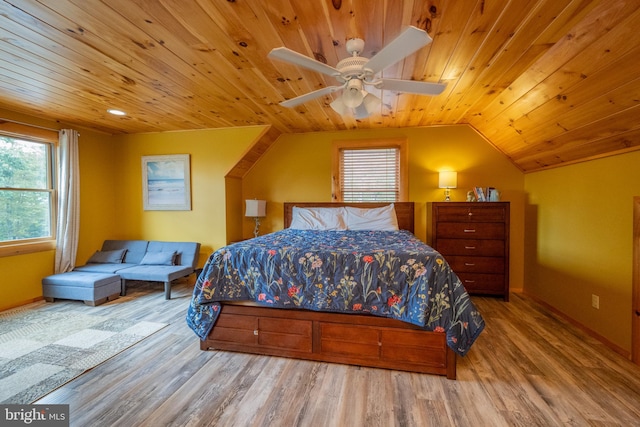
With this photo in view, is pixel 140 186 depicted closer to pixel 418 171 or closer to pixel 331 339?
pixel 331 339

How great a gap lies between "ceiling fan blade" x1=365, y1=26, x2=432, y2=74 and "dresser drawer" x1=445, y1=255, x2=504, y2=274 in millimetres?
2821

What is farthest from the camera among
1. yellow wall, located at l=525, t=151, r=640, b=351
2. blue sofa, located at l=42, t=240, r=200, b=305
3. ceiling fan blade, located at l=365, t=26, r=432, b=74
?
blue sofa, located at l=42, t=240, r=200, b=305

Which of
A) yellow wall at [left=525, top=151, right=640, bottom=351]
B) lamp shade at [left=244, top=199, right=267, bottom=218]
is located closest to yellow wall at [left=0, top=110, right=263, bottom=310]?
lamp shade at [left=244, top=199, right=267, bottom=218]

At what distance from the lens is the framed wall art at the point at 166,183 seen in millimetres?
4406

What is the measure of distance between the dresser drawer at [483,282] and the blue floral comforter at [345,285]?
1.83m

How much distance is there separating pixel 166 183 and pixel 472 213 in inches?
175

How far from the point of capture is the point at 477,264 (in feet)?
12.1

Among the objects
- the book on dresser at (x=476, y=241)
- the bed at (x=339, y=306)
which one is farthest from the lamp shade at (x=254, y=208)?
the book on dresser at (x=476, y=241)

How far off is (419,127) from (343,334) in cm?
326

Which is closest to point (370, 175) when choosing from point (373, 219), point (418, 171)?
point (418, 171)

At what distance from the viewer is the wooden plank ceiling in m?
1.62

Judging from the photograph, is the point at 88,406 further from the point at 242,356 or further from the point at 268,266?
the point at 268,266

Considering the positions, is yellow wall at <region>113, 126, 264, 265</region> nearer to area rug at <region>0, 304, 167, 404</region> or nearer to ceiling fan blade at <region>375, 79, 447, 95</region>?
area rug at <region>0, 304, 167, 404</region>

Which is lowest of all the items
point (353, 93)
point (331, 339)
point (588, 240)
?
point (331, 339)
